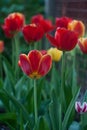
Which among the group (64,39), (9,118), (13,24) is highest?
(64,39)

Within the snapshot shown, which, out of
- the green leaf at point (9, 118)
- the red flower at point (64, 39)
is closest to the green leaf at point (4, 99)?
the green leaf at point (9, 118)

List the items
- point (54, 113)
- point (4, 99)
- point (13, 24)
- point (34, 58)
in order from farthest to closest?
1. point (13, 24)
2. point (4, 99)
3. point (54, 113)
4. point (34, 58)

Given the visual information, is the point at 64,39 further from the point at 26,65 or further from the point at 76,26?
the point at 76,26

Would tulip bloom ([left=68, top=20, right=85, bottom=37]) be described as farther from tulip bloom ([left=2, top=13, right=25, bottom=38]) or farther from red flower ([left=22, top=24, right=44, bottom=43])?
tulip bloom ([left=2, top=13, right=25, bottom=38])

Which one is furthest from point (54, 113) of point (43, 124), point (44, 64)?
point (44, 64)

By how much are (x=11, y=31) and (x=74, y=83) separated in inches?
19.7

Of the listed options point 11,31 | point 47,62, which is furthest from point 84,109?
point 11,31

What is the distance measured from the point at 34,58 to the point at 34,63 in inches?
0.8

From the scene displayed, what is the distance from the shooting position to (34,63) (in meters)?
1.69

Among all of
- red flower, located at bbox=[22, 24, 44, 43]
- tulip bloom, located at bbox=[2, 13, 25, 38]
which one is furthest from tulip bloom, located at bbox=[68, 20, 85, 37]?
tulip bloom, located at bbox=[2, 13, 25, 38]

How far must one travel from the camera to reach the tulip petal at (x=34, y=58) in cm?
168

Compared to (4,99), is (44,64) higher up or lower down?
higher up

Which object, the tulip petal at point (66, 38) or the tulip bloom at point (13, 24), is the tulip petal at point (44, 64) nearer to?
the tulip petal at point (66, 38)

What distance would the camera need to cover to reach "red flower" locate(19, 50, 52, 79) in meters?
1.68
